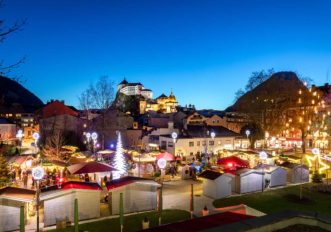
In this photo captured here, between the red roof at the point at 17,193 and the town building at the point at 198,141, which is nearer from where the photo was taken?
the red roof at the point at 17,193

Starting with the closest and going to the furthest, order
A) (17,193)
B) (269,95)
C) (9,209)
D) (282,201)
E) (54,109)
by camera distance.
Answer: (9,209) → (17,193) → (282,201) → (269,95) → (54,109)

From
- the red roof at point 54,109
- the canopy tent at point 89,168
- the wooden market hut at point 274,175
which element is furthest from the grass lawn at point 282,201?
the red roof at point 54,109

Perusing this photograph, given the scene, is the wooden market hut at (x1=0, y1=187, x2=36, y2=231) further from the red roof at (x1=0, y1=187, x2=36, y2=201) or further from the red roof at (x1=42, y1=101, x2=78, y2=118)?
the red roof at (x1=42, y1=101, x2=78, y2=118)

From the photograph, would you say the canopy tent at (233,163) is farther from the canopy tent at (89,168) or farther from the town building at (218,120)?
the town building at (218,120)

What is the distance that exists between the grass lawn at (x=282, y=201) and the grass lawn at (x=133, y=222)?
4084mm

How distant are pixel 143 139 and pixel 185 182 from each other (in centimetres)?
2913

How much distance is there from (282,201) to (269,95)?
3074 cm

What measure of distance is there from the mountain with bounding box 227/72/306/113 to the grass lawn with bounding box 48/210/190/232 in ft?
114

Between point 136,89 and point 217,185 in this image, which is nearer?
point 217,185

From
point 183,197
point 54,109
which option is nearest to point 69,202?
point 183,197

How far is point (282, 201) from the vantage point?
2258 centimetres

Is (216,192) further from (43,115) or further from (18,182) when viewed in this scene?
(43,115)

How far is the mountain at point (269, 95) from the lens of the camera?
5044cm

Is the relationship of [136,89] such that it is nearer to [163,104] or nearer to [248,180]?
[163,104]
